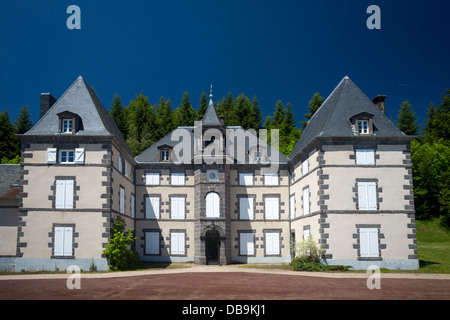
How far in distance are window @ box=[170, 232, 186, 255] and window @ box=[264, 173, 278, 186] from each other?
7.08 metres

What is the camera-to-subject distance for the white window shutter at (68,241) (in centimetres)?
2030

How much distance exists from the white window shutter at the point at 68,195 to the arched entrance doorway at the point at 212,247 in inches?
361

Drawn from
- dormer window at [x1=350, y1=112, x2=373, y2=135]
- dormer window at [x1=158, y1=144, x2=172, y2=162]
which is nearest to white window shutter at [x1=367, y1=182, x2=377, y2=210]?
dormer window at [x1=350, y1=112, x2=373, y2=135]

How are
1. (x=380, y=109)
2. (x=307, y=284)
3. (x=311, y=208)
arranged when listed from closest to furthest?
(x=307, y=284) < (x=311, y=208) < (x=380, y=109)

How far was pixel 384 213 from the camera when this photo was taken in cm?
2088

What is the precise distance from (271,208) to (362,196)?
26.7 feet

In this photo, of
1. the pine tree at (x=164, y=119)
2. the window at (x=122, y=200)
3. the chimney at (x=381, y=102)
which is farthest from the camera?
the pine tree at (x=164, y=119)

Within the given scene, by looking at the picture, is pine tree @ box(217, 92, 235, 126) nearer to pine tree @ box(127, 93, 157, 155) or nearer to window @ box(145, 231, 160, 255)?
pine tree @ box(127, 93, 157, 155)

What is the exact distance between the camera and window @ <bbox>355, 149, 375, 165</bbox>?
21500 mm

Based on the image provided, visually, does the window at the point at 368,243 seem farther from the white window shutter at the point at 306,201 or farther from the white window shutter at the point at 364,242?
the white window shutter at the point at 306,201

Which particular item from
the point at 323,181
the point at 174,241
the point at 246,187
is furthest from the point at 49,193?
the point at 323,181

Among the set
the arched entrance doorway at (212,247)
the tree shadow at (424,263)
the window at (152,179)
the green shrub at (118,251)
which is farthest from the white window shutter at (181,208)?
the tree shadow at (424,263)
